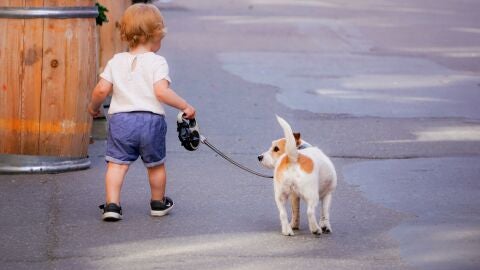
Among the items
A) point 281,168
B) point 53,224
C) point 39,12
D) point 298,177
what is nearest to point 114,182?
point 53,224

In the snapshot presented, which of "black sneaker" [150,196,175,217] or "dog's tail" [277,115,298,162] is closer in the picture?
"dog's tail" [277,115,298,162]

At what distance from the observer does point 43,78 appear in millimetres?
8641

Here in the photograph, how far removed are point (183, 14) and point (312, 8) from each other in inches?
130

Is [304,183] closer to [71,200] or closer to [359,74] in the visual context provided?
[71,200]

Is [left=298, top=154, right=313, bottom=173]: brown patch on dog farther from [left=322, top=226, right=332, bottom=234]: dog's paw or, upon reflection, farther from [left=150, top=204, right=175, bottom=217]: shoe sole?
[left=150, top=204, right=175, bottom=217]: shoe sole

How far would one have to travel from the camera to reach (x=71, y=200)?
7977mm

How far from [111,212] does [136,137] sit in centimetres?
49

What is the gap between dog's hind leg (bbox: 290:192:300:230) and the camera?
697cm

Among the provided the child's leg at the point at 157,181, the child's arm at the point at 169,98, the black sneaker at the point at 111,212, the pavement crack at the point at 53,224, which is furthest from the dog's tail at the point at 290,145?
the pavement crack at the point at 53,224

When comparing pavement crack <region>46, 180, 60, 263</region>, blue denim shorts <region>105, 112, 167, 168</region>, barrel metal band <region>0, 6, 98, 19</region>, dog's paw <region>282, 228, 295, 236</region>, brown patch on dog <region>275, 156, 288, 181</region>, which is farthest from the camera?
barrel metal band <region>0, 6, 98, 19</region>

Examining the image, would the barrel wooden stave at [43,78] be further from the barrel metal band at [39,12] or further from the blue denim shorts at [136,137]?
the blue denim shorts at [136,137]

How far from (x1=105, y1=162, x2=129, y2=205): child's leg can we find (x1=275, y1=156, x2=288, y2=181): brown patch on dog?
45.1 inches

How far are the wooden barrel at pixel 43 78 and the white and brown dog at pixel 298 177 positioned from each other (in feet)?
7.08

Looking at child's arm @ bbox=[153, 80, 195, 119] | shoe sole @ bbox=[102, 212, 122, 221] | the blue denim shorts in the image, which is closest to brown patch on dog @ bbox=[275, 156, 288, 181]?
child's arm @ bbox=[153, 80, 195, 119]
